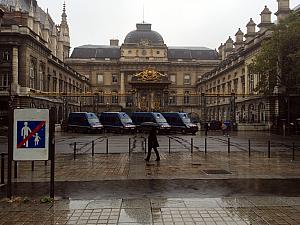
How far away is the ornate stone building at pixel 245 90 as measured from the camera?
158 feet

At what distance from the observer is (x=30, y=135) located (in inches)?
322

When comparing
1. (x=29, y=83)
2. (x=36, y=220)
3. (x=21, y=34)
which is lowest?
(x=36, y=220)

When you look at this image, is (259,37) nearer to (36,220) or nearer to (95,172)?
(95,172)

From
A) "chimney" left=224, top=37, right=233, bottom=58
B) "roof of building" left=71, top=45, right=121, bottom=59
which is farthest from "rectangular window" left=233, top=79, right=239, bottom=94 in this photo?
"roof of building" left=71, top=45, right=121, bottom=59

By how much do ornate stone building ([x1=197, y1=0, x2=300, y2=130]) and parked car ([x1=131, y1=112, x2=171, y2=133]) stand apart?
25.7ft

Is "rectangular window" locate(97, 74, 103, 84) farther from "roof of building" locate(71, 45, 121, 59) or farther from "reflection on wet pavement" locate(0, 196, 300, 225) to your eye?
"reflection on wet pavement" locate(0, 196, 300, 225)

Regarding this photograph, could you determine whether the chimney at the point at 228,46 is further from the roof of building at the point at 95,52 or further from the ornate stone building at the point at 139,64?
the roof of building at the point at 95,52

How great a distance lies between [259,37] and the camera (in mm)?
51375

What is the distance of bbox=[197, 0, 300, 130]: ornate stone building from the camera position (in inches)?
1892

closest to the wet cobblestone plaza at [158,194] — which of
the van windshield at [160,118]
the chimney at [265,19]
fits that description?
the van windshield at [160,118]

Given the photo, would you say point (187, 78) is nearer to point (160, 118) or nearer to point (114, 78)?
point (114, 78)

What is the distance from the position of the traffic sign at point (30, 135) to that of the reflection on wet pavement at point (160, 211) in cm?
108

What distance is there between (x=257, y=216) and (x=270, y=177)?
465cm

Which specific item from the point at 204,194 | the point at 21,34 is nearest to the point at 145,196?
the point at 204,194
